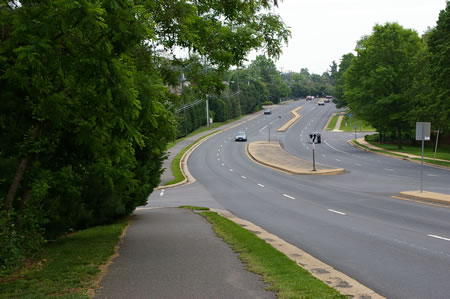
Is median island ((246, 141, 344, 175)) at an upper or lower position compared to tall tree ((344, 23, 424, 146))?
lower

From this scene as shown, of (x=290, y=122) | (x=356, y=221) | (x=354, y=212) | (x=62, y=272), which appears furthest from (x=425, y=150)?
(x=62, y=272)

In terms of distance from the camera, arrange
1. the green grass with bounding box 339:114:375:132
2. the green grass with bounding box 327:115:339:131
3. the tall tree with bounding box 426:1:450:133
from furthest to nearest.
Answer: the green grass with bounding box 327:115:339:131, the green grass with bounding box 339:114:375:132, the tall tree with bounding box 426:1:450:133

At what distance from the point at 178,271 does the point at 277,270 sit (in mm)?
1536

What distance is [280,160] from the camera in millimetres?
50406

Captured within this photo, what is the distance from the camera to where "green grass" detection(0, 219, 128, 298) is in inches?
253

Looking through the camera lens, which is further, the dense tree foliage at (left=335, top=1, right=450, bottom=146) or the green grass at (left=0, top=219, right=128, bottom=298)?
the dense tree foliage at (left=335, top=1, right=450, bottom=146)

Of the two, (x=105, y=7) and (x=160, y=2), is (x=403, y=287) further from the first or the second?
(x=160, y=2)

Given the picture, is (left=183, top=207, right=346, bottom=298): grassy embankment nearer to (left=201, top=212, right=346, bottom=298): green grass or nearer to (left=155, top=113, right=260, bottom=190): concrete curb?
(left=201, top=212, right=346, bottom=298): green grass

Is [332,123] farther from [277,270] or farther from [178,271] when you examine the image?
[178,271]

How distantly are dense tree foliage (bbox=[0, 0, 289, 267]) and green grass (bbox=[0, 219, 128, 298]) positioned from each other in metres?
0.40

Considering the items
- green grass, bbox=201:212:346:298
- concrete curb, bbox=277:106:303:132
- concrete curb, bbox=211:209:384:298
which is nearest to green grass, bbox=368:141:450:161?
concrete curb, bbox=277:106:303:132

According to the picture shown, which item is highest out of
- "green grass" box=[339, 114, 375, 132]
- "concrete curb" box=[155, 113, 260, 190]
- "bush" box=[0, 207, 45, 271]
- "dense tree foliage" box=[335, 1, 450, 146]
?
"dense tree foliage" box=[335, 1, 450, 146]

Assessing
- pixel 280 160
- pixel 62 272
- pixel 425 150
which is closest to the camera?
pixel 62 272

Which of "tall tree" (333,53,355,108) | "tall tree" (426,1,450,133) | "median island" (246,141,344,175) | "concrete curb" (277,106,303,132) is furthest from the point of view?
"tall tree" (333,53,355,108)
